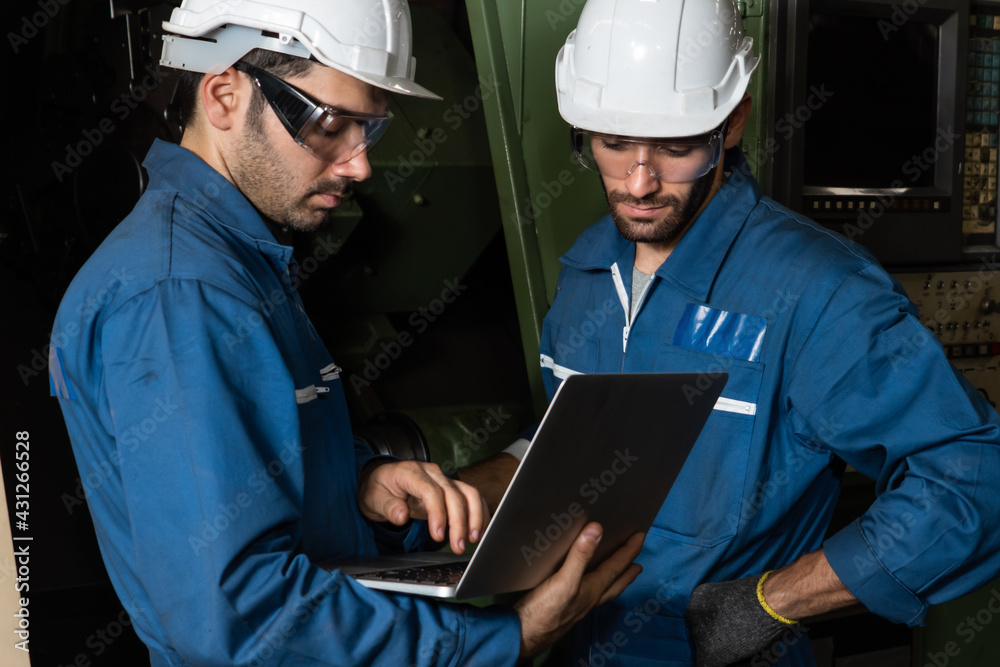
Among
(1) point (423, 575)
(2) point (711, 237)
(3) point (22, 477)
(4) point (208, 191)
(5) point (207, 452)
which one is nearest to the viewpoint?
(5) point (207, 452)

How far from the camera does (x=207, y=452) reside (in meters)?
→ 0.97

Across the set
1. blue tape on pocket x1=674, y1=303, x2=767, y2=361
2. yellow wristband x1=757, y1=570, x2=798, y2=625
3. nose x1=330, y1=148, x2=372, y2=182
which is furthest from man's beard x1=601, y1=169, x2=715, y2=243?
yellow wristband x1=757, y1=570, x2=798, y2=625

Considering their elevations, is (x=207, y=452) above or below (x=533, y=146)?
below

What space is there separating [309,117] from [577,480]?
593 millimetres

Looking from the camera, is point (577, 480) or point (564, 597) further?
point (564, 597)

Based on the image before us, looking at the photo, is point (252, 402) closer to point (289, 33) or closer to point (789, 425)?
point (289, 33)

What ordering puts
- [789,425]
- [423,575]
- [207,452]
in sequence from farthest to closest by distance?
[789,425], [423,575], [207,452]

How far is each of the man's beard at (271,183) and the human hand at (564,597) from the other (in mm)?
587

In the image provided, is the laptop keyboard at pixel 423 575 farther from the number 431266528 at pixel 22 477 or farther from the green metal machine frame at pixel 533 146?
the number 431266528 at pixel 22 477

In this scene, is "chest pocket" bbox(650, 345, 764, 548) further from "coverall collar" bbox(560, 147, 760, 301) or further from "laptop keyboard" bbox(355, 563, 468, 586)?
"laptop keyboard" bbox(355, 563, 468, 586)

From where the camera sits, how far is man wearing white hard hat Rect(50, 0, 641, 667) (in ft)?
3.21

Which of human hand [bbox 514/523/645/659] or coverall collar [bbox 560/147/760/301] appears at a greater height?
coverall collar [bbox 560/147/760/301]

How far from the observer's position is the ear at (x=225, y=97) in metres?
1.21

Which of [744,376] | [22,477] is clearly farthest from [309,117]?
[22,477]
